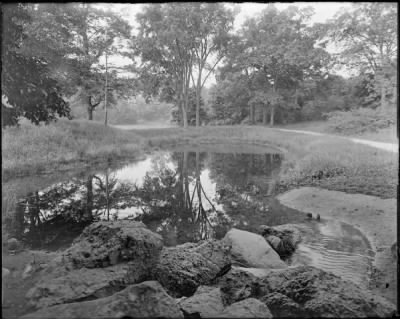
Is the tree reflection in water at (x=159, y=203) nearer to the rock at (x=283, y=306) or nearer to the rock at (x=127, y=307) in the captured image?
the rock at (x=283, y=306)

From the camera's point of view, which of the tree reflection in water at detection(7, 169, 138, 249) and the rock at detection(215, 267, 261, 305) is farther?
the tree reflection in water at detection(7, 169, 138, 249)

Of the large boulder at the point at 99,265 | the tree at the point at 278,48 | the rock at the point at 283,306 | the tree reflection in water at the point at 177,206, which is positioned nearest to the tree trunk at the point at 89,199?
the tree reflection in water at the point at 177,206

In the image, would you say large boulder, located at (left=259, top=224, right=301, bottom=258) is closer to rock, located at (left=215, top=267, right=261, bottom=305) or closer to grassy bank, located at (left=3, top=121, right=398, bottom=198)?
rock, located at (left=215, top=267, right=261, bottom=305)

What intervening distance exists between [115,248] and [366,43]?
19.9 meters

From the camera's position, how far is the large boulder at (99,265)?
16.1 ft

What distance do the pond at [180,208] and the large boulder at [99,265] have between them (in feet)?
→ 12.5

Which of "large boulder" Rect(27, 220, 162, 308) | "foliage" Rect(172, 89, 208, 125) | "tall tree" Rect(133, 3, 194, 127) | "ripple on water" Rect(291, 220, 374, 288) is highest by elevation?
"tall tree" Rect(133, 3, 194, 127)

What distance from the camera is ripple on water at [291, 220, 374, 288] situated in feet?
25.6

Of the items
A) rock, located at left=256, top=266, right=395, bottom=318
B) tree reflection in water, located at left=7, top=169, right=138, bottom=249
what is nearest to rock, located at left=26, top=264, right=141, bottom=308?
rock, located at left=256, top=266, right=395, bottom=318

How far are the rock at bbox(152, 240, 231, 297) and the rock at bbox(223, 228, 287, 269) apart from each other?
112cm

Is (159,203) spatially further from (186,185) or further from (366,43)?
(366,43)

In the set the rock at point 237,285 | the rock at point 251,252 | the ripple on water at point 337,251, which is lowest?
the ripple on water at point 337,251

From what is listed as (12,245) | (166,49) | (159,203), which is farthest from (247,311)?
(166,49)

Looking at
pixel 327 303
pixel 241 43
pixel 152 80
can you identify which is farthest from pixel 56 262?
pixel 241 43
